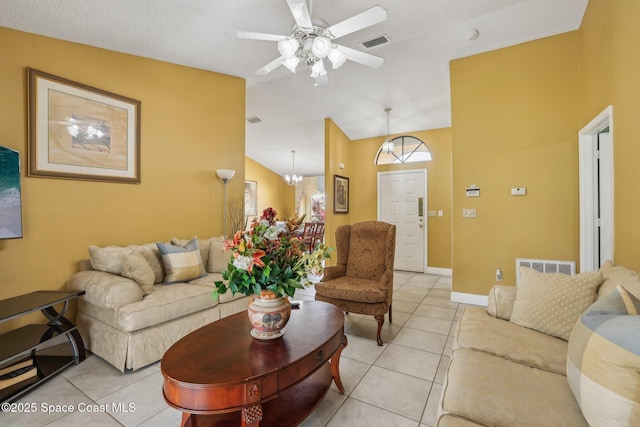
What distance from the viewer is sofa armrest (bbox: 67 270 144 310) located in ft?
6.66

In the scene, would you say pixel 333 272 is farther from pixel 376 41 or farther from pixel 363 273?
pixel 376 41

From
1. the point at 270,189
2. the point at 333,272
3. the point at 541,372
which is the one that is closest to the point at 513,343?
the point at 541,372

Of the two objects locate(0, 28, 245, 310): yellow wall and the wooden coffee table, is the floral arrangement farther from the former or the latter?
locate(0, 28, 245, 310): yellow wall

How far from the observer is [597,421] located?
831 millimetres

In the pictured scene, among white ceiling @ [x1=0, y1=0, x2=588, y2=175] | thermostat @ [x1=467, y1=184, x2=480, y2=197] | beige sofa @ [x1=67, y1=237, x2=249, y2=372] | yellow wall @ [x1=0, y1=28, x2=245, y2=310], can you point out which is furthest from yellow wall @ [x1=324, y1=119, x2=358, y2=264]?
beige sofa @ [x1=67, y1=237, x2=249, y2=372]

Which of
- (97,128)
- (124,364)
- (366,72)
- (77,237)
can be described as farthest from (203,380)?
(366,72)

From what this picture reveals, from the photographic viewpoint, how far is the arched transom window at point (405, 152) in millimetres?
5621

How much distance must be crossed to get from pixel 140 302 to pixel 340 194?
13.5 ft

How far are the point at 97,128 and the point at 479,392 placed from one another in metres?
3.54

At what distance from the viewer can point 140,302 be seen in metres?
2.10

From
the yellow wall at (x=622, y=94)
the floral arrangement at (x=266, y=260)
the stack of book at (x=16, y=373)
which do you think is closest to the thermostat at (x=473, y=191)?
the yellow wall at (x=622, y=94)

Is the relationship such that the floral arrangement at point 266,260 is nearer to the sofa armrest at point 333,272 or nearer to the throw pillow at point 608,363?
the throw pillow at point 608,363

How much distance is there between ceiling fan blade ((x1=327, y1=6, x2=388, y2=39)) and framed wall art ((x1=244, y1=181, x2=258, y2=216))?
22.4ft

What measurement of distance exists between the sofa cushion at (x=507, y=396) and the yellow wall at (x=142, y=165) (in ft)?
10.2
